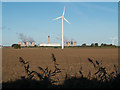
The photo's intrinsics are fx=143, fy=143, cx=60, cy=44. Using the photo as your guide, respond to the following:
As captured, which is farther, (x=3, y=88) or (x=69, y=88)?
(x=3, y=88)

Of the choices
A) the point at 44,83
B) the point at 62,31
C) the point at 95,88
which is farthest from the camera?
the point at 62,31

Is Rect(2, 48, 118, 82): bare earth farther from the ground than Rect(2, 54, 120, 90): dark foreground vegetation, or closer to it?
closer to it

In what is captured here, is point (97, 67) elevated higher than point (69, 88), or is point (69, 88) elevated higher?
point (97, 67)

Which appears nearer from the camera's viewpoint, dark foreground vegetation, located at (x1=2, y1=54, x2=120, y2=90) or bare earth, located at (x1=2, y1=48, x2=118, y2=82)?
dark foreground vegetation, located at (x1=2, y1=54, x2=120, y2=90)

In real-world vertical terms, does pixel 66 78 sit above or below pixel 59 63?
above

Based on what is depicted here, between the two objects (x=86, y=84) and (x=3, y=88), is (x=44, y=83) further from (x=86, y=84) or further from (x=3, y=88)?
(x=3, y=88)

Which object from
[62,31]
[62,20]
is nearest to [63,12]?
[62,20]

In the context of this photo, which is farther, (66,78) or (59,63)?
(59,63)

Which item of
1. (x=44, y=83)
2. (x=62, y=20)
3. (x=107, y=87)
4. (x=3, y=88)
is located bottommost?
(x=3, y=88)

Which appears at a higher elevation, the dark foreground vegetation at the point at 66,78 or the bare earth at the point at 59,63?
the dark foreground vegetation at the point at 66,78

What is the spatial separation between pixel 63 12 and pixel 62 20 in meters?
6.22

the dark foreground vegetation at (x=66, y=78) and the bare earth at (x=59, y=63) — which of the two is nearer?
the dark foreground vegetation at (x=66, y=78)

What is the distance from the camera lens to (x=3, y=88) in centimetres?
864

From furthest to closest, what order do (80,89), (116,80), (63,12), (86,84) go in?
(63,12) → (86,84) → (80,89) → (116,80)
